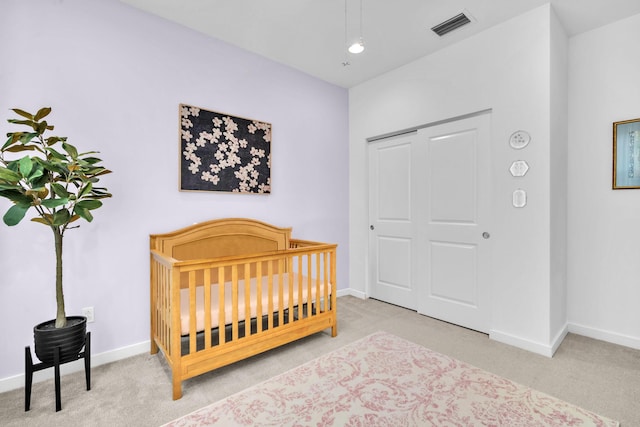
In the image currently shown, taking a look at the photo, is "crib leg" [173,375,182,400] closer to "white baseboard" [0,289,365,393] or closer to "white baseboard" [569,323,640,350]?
"white baseboard" [0,289,365,393]

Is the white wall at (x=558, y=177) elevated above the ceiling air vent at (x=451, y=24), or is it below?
below

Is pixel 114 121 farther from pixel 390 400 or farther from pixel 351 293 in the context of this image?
pixel 351 293

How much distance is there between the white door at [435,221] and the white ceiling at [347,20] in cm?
82

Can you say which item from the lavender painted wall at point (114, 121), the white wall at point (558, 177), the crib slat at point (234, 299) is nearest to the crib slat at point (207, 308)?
the crib slat at point (234, 299)

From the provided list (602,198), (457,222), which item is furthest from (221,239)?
(602,198)

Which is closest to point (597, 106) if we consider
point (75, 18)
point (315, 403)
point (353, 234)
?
point (353, 234)

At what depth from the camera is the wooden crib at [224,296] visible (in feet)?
6.05

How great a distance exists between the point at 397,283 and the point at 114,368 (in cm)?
267

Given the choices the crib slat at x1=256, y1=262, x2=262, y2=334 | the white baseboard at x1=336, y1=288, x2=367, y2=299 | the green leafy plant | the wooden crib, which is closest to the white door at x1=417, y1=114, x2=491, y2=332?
the white baseboard at x1=336, y1=288, x2=367, y2=299

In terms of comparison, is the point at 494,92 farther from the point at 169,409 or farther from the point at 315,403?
the point at 169,409

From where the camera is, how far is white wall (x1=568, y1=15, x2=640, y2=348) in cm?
242

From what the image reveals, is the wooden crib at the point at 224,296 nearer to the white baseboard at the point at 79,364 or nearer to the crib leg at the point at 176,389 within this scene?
the crib leg at the point at 176,389

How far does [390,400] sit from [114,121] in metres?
2.61

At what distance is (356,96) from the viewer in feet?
12.4
